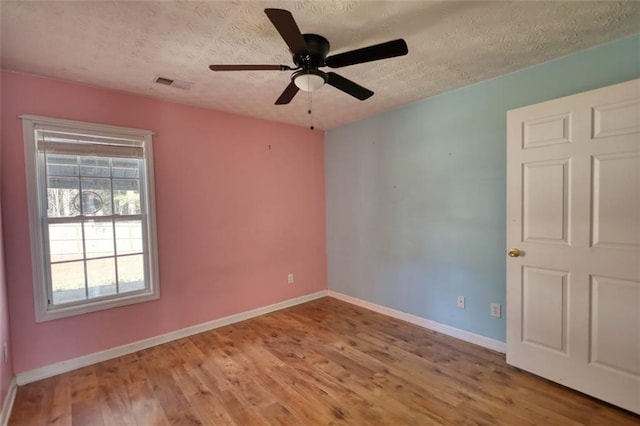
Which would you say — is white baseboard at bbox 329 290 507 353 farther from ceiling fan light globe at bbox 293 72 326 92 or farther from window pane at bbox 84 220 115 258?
window pane at bbox 84 220 115 258

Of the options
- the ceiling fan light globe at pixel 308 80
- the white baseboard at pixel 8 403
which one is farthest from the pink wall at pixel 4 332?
the ceiling fan light globe at pixel 308 80

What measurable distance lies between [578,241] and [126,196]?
373 centimetres

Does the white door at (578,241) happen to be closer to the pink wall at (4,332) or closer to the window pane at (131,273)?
the window pane at (131,273)

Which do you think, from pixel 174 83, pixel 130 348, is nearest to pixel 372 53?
pixel 174 83

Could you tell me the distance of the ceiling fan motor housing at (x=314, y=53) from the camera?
1.73 metres

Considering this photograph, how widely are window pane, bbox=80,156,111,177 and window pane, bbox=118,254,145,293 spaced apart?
31.0 inches

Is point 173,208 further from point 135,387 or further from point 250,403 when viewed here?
point 250,403

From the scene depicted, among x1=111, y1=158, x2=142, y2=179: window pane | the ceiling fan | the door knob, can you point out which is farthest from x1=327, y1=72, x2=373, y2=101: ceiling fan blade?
x1=111, y1=158, x2=142, y2=179: window pane

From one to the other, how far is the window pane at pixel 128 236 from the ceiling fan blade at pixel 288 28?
2.27 meters

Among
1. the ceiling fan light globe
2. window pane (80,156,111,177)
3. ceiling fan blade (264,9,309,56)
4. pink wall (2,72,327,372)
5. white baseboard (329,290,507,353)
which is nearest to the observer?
ceiling fan blade (264,9,309,56)

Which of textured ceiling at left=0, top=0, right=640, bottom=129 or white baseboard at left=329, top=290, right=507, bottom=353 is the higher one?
textured ceiling at left=0, top=0, right=640, bottom=129

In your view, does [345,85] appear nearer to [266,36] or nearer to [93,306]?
[266,36]

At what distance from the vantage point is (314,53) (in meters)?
1.80

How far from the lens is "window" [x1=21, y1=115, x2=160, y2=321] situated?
2.38 metres
